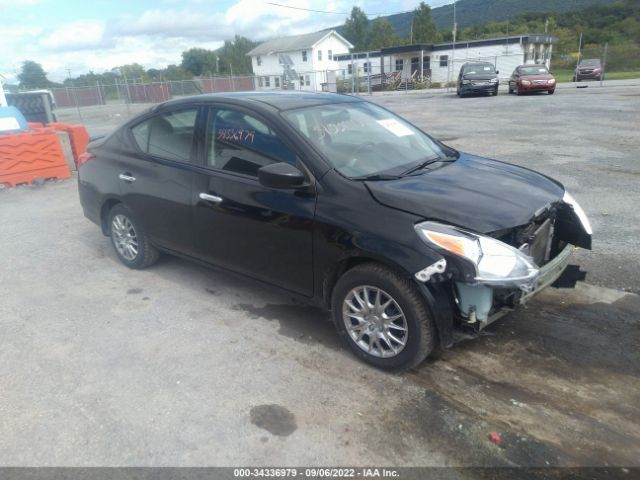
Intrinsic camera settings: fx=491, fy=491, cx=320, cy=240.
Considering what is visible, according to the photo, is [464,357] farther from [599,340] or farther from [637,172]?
[637,172]

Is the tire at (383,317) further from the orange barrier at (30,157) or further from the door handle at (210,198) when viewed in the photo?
the orange barrier at (30,157)

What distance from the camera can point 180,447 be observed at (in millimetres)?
2656

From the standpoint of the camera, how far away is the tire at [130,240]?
15.9ft

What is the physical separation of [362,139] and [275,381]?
1902 millimetres

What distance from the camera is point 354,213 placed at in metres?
3.12

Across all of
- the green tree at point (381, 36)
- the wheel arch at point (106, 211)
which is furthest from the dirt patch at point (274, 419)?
the green tree at point (381, 36)

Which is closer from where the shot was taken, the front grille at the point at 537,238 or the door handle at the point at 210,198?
the front grille at the point at 537,238

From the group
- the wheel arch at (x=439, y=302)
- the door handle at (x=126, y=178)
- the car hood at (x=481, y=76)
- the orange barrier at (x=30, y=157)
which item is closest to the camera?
the wheel arch at (x=439, y=302)

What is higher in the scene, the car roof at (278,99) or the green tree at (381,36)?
the green tree at (381,36)

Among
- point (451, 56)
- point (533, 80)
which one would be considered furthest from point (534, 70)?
point (451, 56)

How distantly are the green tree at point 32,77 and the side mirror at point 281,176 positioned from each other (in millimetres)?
41419

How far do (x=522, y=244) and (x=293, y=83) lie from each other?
3951cm

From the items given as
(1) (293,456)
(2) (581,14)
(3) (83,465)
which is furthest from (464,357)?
(2) (581,14)

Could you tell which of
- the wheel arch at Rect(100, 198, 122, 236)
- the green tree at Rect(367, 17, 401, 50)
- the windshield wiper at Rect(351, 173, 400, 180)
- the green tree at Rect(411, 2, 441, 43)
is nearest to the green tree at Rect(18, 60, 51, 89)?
the wheel arch at Rect(100, 198, 122, 236)
